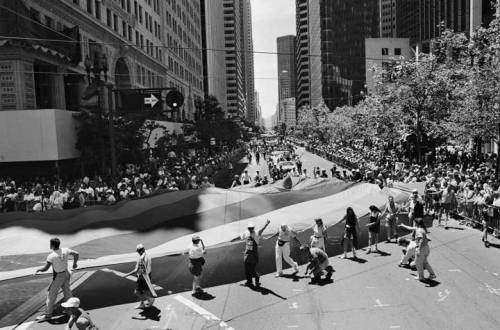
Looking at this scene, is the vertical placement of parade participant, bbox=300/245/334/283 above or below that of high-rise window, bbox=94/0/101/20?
below

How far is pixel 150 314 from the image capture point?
9.91 m

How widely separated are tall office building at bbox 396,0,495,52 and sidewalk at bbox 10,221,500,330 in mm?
31293

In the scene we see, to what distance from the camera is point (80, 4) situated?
40.9 metres

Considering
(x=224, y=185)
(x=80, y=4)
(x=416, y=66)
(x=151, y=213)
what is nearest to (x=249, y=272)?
(x=151, y=213)

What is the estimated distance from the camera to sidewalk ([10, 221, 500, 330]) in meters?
9.09

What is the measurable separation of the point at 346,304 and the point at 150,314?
402cm

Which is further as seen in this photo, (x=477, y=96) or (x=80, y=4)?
(x=80, y=4)

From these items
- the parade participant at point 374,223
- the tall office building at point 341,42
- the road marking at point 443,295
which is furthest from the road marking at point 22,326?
the tall office building at point 341,42

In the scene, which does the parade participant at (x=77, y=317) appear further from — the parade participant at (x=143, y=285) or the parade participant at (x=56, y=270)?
the parade participant at (x=56, y=270)

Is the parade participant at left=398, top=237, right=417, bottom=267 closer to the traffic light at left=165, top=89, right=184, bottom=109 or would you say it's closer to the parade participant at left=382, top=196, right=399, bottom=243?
the parade participant at left=382, top=196, right=399, bottom=243

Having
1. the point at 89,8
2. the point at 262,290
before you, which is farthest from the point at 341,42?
the point at 262,290

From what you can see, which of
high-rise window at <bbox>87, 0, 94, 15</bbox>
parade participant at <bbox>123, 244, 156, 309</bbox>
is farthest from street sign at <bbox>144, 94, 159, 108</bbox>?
high-rise window at <bbox>87, 0, 94, 15</bbox>

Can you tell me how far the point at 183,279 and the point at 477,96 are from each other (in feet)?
66.3

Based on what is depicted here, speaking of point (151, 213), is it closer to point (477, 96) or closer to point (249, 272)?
point (249, 272)
